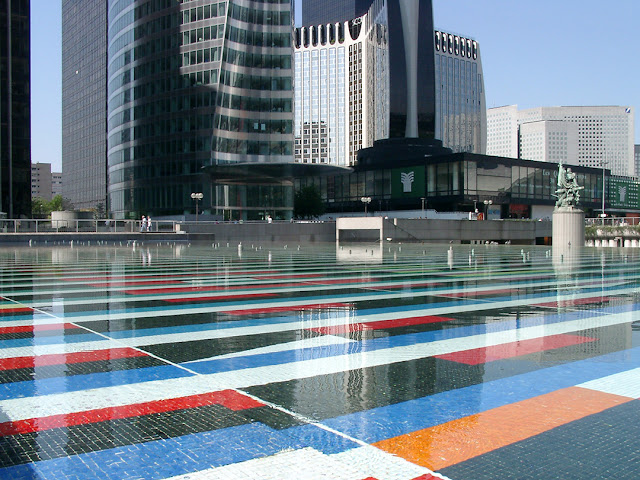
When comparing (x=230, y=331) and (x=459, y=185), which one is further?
(x=459, y=185)

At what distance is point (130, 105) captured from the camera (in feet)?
277

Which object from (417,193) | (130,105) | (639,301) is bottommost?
(639,301)

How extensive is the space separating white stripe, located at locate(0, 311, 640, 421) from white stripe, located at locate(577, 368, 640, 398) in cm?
166

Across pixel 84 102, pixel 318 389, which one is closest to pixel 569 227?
pixel 318 389

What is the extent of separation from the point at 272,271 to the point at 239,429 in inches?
554

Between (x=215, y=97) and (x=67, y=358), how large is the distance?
227ft

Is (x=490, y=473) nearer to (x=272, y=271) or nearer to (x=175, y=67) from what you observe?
(x=272, y=271)

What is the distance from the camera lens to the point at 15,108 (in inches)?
2837

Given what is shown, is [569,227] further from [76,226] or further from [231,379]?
[231,379]

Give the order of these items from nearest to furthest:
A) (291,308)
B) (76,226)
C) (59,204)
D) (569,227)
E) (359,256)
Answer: (291,308) → (359,256) → (569,227) → (76,226) → (59,204)

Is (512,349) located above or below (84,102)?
below

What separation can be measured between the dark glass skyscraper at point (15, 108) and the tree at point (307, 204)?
121 ft

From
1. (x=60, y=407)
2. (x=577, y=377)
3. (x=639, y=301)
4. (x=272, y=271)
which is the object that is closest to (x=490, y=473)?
(x=577, y=377)

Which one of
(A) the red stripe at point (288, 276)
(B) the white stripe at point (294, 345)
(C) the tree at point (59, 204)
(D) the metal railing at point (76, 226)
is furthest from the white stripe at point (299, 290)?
(C) the tree at point (59, 204)
